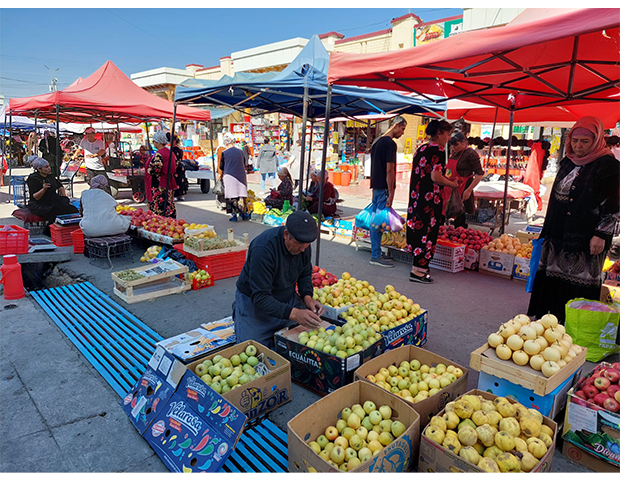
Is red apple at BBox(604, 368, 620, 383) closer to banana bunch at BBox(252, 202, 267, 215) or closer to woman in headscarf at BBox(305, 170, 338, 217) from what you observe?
woman in headscarf at BBox(305, 170, 338, 217)

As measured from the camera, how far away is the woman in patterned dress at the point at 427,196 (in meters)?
5.41

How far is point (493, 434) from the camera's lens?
7.52ft

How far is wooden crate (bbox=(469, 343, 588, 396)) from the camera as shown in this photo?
260 centimetres

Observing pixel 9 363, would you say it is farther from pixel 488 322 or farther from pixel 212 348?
pixel 488 322

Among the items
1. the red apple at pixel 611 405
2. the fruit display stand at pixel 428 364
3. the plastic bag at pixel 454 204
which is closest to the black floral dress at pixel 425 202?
the plastic bag at pixel 454 204

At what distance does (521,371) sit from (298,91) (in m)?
6.97

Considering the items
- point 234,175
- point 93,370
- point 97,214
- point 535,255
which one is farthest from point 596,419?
point 234,175

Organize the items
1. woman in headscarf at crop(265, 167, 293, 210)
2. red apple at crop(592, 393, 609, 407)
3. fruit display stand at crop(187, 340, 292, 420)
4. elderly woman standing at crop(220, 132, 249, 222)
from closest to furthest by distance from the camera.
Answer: red apple at crop(592, 393, 609, 407)
fruit display stand at crop(187, 340, 292, 420)
elderly woman standing at crop(220, 132, 249, 222)
woman in headscarf at crop(265, 167, 293, 210)

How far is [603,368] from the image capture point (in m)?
2.83

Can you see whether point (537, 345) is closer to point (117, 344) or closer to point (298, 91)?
point (117, 344)

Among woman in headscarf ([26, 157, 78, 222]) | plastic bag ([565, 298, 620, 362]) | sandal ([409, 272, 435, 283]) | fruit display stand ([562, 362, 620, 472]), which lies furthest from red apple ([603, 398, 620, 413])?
woman in headscarf ([26, 157, 78, 222])

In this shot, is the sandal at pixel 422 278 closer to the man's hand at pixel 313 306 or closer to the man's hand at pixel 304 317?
the man's hand at pixel 313 306

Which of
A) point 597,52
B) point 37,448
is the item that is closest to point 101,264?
point 37,448

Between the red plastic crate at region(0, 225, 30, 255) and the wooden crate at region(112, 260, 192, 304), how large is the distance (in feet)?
6.91
